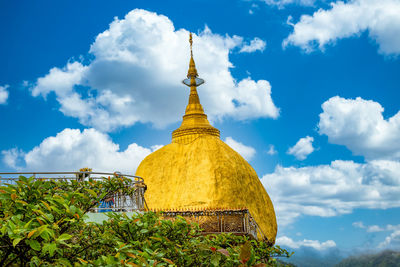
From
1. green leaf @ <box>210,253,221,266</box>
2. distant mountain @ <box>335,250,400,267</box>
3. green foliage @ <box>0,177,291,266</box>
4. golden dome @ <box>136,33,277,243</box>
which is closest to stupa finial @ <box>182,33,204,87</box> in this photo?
golden dome @ <box>136,33,277,243</box>

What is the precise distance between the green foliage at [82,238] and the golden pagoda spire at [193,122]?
18.9 meters

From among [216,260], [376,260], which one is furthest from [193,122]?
[376,260]

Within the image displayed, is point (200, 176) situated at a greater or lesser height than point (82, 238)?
greater

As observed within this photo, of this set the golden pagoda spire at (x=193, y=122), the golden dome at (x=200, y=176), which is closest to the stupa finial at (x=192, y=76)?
the golden pagoda spire at (x=193, y=122)

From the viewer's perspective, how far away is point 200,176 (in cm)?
2231

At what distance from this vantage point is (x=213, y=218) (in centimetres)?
1812

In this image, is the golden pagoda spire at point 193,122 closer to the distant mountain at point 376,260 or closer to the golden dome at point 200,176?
the golden dome at point 200,176

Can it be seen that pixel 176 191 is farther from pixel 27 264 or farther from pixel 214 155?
pixel 27 264

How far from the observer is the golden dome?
2136 cm

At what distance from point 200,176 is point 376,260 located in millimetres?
38081

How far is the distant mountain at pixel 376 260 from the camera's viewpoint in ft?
147

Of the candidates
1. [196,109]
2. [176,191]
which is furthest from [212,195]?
[196,109]

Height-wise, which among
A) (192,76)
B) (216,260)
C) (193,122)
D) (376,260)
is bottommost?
(376,260)

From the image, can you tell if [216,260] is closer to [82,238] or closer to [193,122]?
[82,238]
